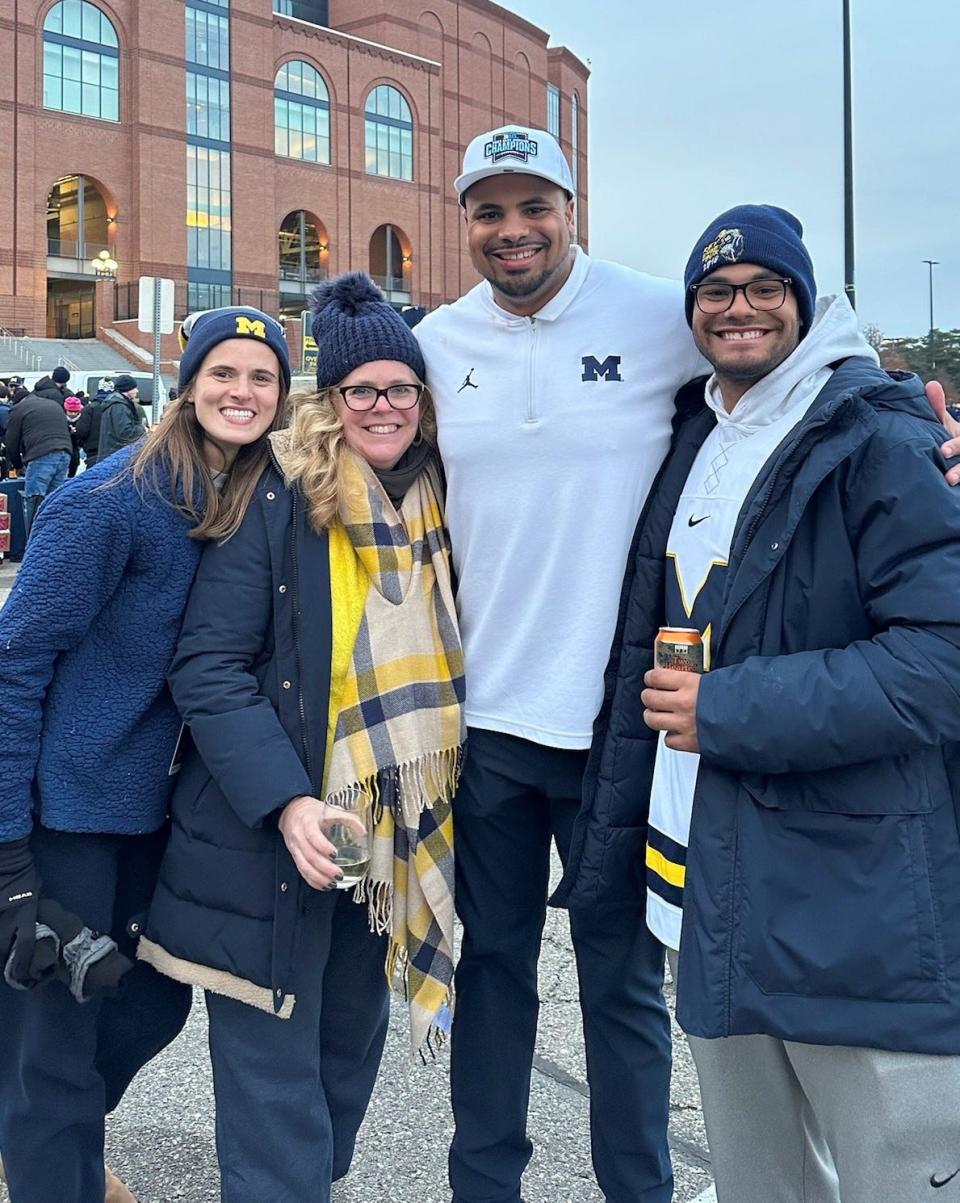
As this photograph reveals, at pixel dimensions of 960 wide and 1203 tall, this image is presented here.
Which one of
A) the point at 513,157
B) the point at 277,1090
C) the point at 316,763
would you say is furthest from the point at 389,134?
the point at 277,1090

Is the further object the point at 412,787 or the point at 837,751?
the point at 412,787

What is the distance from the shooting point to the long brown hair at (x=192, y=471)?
2.42 meters

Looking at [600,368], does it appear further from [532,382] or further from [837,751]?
[837,751]

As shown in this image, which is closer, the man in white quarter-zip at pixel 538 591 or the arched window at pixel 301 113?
the man in white quarter-zip at pixel 538 591

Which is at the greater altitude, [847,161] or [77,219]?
[77,219]

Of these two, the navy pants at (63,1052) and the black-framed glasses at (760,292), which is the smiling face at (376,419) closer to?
the black-framed glasses at (760,292)

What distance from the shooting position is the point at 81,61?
4469cm

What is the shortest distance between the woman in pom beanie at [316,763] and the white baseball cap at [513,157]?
0.42m

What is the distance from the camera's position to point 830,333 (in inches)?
86.4

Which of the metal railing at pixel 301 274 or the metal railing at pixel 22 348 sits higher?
the metal railing at pixel 301 274

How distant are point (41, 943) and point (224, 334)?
1.39 m

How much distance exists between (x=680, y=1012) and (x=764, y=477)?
3.32 feet

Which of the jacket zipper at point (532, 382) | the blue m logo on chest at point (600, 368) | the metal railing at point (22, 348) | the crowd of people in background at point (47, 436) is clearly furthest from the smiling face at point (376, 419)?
the metal railing at point (22, 348)

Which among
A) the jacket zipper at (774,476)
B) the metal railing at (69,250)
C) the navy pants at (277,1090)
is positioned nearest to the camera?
the jacket zipper at (774,476)
